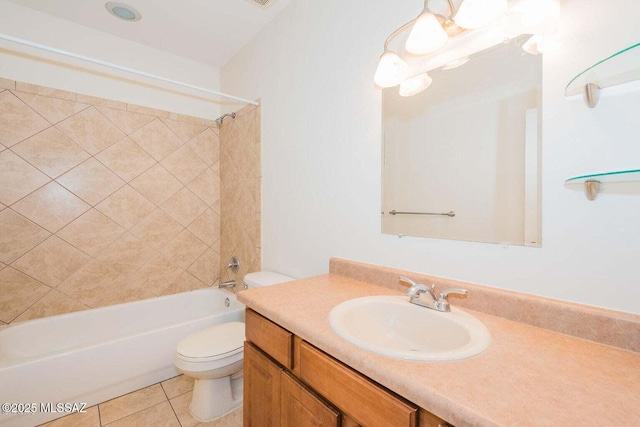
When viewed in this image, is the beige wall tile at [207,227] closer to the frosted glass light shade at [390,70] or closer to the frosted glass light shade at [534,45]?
the frosted glass light shade at [390,70]

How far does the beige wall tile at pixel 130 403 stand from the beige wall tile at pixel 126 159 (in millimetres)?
1558

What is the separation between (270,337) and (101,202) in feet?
6.53

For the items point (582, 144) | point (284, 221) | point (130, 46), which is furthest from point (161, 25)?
point (582, 144)

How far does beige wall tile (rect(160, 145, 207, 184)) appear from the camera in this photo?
242cm

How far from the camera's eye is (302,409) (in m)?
0.82

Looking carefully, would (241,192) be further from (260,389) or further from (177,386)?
(260,389)

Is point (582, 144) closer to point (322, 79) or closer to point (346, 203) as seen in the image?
point (346, 203)

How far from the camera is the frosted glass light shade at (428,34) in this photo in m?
0.97

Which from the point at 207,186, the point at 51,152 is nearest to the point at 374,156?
the point at 207,186

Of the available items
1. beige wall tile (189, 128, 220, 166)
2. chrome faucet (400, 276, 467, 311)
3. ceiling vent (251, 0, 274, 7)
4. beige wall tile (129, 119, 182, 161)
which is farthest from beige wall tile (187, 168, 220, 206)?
chrome faucet (400, 276, 467, 311)

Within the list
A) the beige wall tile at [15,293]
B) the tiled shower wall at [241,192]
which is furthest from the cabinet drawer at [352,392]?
the beige wall tile at [15,293]

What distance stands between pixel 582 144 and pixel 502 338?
57 cm

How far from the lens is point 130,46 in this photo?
88.2 inches

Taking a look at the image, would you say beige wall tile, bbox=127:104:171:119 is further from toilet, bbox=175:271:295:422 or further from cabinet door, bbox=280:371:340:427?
cabinet door, bbox=280:371:340:427
